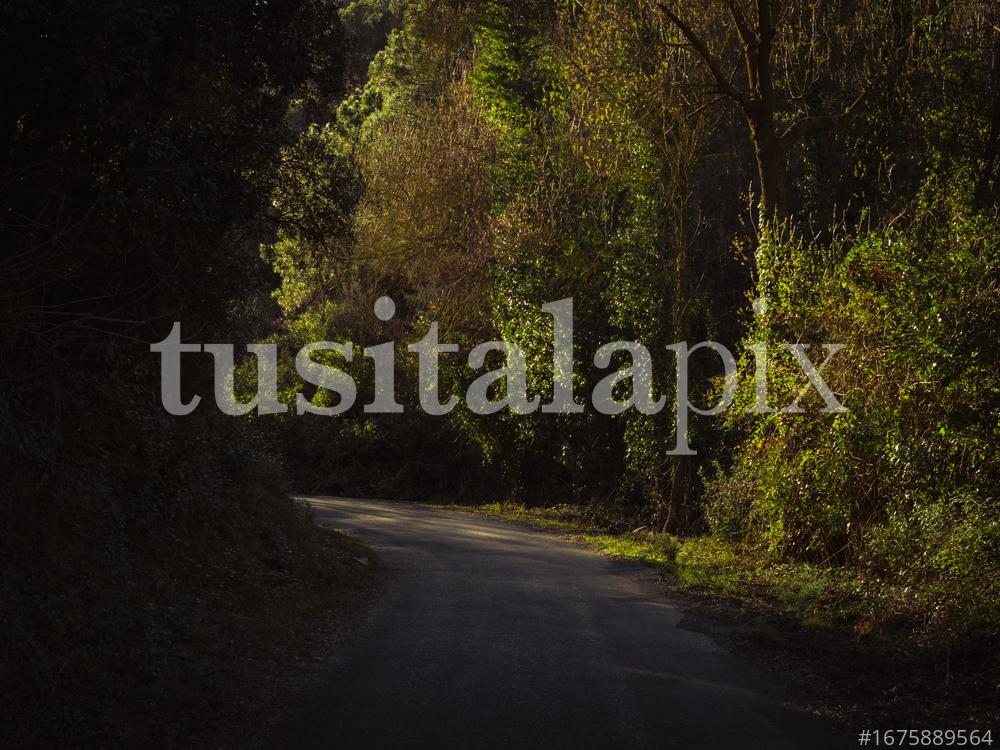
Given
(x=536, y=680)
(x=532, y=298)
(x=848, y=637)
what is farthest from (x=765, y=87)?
(x=536, y=680)

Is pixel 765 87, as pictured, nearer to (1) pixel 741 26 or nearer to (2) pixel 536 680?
(1) pixel 741 26

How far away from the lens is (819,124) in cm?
2031

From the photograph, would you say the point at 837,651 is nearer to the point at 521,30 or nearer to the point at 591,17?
the point at 591,17

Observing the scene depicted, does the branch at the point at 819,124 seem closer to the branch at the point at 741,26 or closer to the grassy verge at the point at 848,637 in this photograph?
the branch at the point at 741,26

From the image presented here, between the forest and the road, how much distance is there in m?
1.25

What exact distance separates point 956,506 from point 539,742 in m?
6.95

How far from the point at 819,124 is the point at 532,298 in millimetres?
10029

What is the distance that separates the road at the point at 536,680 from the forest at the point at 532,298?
1.25 m

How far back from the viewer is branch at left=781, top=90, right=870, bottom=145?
66.1ft

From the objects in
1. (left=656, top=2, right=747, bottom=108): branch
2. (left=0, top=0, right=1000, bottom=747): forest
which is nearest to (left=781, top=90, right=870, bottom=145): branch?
(left=0, top=0, right=1000, bottom=747): forest

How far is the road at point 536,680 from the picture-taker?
25.9 feet

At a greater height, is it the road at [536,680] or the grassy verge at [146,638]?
the grassy verge at [146,638]

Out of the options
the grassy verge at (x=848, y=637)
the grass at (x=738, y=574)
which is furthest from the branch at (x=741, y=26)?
the grassy verge at (x=848, y=637)

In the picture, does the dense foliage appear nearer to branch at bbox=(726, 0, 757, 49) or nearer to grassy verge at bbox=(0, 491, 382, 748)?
branch at bbox=(726, 0, 757, 49)
